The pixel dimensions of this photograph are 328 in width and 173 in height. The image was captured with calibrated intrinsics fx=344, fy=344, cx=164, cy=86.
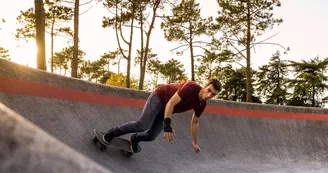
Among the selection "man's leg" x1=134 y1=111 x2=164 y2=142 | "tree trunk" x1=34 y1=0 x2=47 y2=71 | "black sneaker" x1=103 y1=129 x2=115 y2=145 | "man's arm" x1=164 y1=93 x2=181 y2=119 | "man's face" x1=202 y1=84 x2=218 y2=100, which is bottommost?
"black sneaker" x1=103 y1=129 x2=115 y2=145

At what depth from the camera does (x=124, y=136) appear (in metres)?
6.53

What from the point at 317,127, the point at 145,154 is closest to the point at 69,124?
the point at 145,154

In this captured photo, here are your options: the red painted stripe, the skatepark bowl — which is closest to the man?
the skatepark bowl

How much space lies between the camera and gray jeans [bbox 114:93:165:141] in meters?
4.73

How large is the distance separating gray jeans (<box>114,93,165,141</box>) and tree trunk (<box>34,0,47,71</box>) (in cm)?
631

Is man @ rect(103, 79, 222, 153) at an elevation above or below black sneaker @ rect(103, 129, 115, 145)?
above

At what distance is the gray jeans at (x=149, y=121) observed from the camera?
473 cm

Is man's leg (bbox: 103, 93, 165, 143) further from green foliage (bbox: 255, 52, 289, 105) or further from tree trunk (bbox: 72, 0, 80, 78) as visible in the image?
green foliage (bbox: 255, 52, 289, 105)

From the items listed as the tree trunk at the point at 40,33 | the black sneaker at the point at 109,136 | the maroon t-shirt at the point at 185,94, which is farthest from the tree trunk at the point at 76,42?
the maroon t-shirt at the point at 185,94

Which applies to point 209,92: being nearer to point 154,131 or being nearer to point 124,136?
point 154,131

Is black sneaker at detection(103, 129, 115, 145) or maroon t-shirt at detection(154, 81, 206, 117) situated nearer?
maroon t-shirt at detection(154, 81, 206, 117)

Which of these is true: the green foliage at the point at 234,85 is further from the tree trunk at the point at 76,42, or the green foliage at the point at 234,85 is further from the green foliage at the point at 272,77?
the tree trunk at the point at 76,42

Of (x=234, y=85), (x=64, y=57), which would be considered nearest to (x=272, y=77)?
(x=234, y=85)

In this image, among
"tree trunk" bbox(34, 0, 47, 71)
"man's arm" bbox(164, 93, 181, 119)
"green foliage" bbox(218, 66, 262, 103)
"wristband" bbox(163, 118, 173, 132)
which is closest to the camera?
"wristband" bbox(163, 118, 173, 132)
